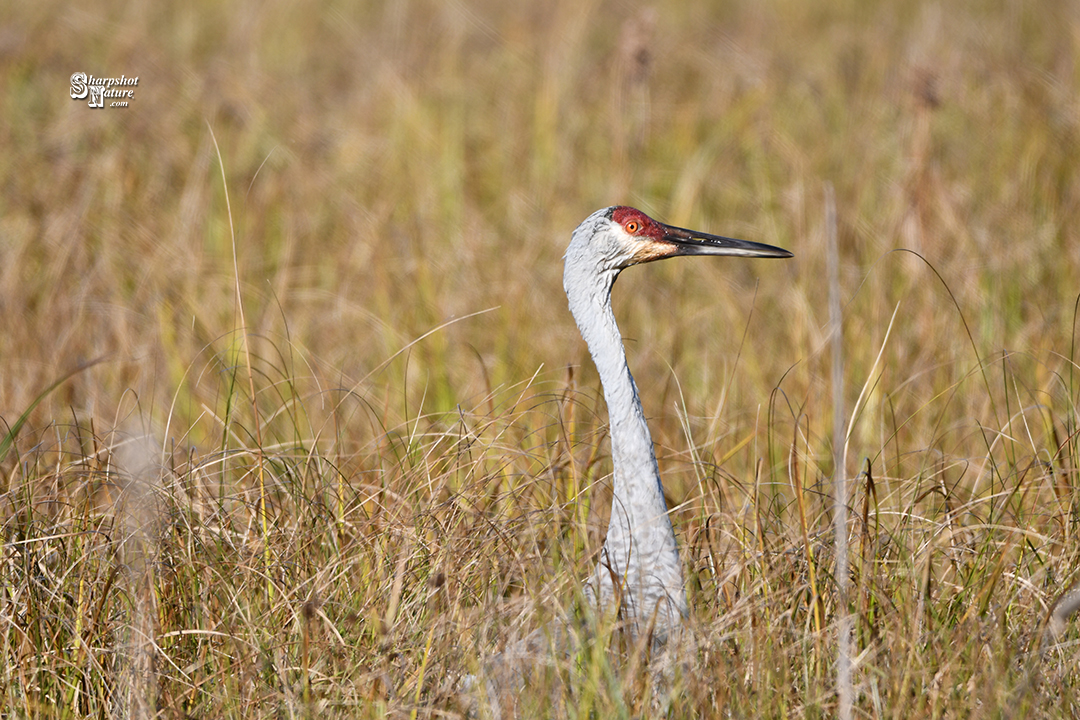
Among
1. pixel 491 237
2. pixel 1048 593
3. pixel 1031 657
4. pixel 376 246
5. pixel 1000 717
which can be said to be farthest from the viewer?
pixel 491 237

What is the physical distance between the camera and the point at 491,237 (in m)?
5.76

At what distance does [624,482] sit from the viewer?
8.77 ft

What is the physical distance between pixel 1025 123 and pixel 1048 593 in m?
4.29

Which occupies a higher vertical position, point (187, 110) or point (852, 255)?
point (187, 110)

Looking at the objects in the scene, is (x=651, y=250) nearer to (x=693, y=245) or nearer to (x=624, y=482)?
(x=693, y=245)

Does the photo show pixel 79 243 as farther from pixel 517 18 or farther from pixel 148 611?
pixel 517 18

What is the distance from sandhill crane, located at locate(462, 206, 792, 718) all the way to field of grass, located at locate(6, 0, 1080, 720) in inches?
4.0

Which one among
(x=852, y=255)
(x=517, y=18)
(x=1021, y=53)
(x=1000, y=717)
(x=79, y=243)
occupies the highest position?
(x=517, y=18)

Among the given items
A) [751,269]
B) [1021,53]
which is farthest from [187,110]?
[1021,53]

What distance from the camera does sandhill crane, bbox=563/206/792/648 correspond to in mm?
2568

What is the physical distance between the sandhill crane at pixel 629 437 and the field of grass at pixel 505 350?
12 centimetres

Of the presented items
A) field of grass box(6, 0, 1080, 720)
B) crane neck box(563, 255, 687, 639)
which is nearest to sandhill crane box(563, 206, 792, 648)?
→ crane neck box(563, 255, 687, 639)

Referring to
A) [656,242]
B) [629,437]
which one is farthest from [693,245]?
[629,437]

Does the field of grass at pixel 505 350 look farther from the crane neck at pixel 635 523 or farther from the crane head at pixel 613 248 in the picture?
the crane head at pixel 613 248
